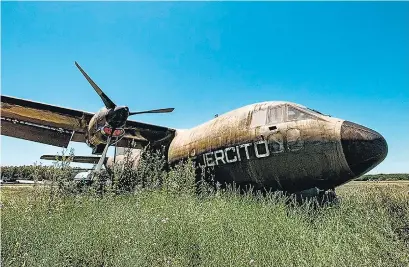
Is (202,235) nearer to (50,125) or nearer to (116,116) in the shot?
(116,116)

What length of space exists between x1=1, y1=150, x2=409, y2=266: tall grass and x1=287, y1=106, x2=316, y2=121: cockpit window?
2.08 metres

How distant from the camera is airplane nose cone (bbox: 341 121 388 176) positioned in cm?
630

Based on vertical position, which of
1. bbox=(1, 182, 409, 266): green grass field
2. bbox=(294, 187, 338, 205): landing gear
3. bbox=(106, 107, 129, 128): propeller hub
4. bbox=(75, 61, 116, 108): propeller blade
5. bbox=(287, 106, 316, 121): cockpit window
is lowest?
bbox=(1, 182, 409, 266): green grass field

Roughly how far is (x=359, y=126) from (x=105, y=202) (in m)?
5.77

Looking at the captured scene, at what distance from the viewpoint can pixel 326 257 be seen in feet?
12.4

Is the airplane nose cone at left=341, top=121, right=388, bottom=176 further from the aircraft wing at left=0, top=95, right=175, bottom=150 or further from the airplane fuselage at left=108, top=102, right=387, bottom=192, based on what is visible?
the aircraft wing at left=0, top=95, right=175, bottom=150

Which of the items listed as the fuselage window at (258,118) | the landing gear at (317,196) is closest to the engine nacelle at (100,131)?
the fuselage window at (258,118)

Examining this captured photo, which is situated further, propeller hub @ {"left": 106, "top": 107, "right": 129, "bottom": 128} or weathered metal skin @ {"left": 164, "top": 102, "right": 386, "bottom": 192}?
propeller hub @ {"left": 106, "top": 107, "right": 129, "bottom": 128}

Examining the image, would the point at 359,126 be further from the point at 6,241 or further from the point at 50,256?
the point at 6,241

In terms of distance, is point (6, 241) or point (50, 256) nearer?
point (50, 256)

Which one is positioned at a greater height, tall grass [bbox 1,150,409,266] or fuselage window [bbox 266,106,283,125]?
fuselage window [bbox 266,106,283,125]

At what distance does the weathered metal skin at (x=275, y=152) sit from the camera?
266 inches

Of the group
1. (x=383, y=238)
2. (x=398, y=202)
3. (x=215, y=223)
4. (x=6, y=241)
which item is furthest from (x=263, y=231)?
(x=6, y=241)

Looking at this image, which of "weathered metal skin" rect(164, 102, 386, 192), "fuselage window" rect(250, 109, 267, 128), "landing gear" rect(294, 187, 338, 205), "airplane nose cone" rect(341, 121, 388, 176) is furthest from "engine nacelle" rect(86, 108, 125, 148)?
"airplane nose cone" rect(341, 121, 388, 176)
